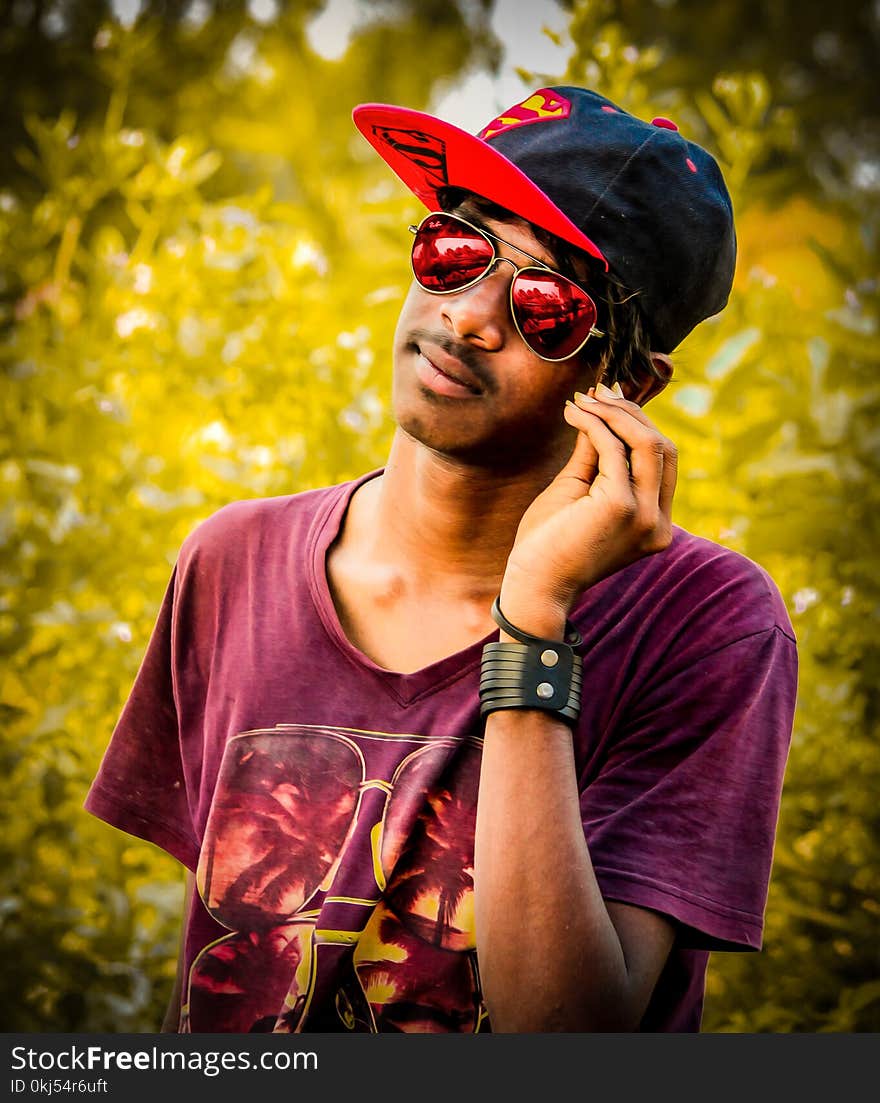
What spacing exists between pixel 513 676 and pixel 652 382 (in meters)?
0.61

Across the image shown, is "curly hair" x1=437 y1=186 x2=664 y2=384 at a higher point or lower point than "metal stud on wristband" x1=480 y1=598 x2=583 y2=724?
higher

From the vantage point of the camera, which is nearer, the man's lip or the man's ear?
the man's lip

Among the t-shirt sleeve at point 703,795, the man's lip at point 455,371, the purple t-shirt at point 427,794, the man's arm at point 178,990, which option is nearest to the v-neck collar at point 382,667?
the purple t-shirt at point 427,794

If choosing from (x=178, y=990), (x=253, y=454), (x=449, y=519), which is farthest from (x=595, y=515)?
(x=253, y=454)

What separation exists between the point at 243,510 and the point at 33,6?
10.5ft

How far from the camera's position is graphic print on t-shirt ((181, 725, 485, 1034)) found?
5.74ft

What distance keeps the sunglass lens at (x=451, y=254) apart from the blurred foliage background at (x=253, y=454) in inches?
22.9

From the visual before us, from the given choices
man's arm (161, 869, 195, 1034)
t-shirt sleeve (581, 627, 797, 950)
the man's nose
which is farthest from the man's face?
man's arm (161, 869, 195, 1034)

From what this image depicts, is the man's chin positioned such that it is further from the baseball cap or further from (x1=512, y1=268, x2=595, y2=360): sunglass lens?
the baseball cap

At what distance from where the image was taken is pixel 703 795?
5.52 ft

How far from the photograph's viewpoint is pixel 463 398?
1.81 m

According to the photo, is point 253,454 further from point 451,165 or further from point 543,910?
point 543,910

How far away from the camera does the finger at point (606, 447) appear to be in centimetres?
170

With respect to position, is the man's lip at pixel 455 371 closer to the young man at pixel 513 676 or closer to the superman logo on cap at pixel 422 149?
the young man at pixel 513 676
